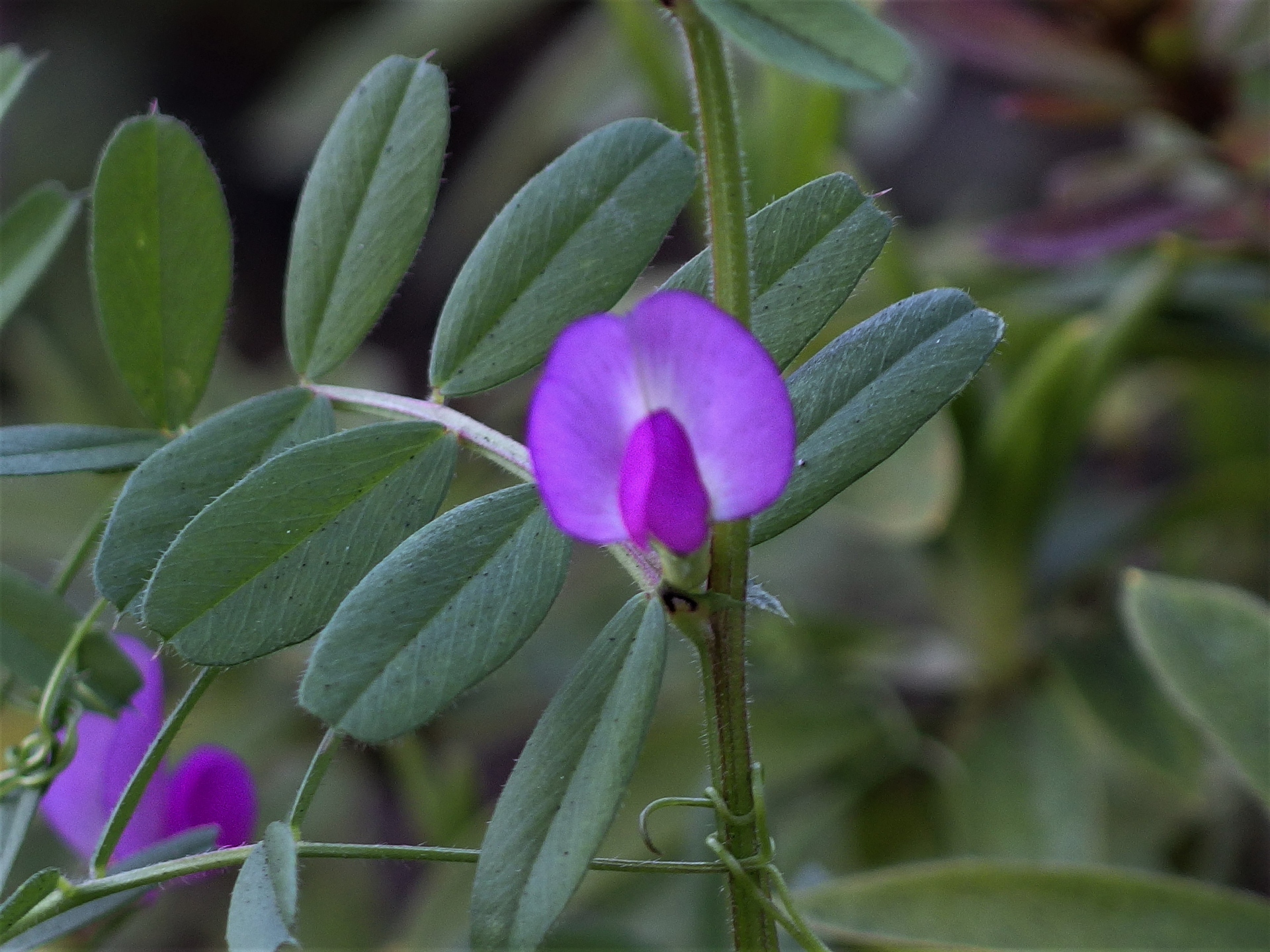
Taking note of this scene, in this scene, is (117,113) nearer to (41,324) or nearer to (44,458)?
(41,324)

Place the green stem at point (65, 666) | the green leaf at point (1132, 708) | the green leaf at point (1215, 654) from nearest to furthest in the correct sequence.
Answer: the green stem at point (65, 666) < the green leaf at point (1215, 654) < the green leaf at point (1132, 708)

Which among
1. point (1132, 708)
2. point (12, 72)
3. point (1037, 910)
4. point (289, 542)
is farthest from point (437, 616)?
point (1132, 708)

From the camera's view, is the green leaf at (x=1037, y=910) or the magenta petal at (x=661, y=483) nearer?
the magenta petal at (x=661, y=483)

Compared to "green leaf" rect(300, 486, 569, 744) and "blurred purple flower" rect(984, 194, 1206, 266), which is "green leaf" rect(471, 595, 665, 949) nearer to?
"green leaf" rect(300, 486, 569, 744)


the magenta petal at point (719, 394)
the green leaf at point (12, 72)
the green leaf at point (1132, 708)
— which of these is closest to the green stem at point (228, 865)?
the magenta petal at point (719, 394)

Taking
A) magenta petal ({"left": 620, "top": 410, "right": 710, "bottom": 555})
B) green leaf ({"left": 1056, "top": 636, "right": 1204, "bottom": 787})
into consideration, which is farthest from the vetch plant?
green leaf ({"left": 1056, "top": 636, "right": 1204, "bottom": 787})

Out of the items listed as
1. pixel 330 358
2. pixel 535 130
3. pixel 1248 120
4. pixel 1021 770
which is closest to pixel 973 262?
pixel 1248 120

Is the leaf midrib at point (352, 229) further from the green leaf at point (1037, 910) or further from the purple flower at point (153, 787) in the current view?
the green leaf at point (1037, 910)
